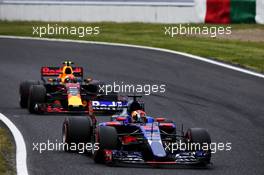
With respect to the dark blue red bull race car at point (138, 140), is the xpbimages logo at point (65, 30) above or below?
below

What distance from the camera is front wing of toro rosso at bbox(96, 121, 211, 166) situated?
11.8 m

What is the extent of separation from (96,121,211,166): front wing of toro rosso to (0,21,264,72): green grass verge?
34.2 ft

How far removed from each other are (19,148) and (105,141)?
62.2 inches

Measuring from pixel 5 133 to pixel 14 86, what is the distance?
→ 634 centimetres

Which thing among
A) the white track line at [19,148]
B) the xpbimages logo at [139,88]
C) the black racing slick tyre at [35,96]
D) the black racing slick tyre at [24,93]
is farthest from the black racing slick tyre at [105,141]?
the xpbimages logo at [139,88]

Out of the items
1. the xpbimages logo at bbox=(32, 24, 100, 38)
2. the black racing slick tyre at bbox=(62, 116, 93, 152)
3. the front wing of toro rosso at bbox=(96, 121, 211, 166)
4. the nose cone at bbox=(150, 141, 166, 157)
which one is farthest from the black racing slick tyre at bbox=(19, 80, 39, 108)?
the xpbimages logo at bbox=(32, 24, 100, 38)

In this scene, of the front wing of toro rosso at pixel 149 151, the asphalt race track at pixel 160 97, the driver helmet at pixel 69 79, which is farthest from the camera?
the driver helmet at pixel 69 79

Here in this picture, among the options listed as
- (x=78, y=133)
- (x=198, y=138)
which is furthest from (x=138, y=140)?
(x=78, y=133)

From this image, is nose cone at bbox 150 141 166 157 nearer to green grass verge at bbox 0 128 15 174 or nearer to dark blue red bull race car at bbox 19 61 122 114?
green grass verge at bbox 0 128 15 174

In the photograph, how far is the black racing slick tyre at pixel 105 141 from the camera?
1192cm

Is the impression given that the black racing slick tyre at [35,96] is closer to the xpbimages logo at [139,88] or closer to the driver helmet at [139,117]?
the xpbimages logo at [139,88]

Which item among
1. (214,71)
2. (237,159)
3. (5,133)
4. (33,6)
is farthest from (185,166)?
(33,6)

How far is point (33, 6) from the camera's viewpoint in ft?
112

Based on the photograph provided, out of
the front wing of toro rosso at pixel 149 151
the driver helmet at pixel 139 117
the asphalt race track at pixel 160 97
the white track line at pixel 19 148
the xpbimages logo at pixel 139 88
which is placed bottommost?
the xpbimages logo at pixel 139 88
